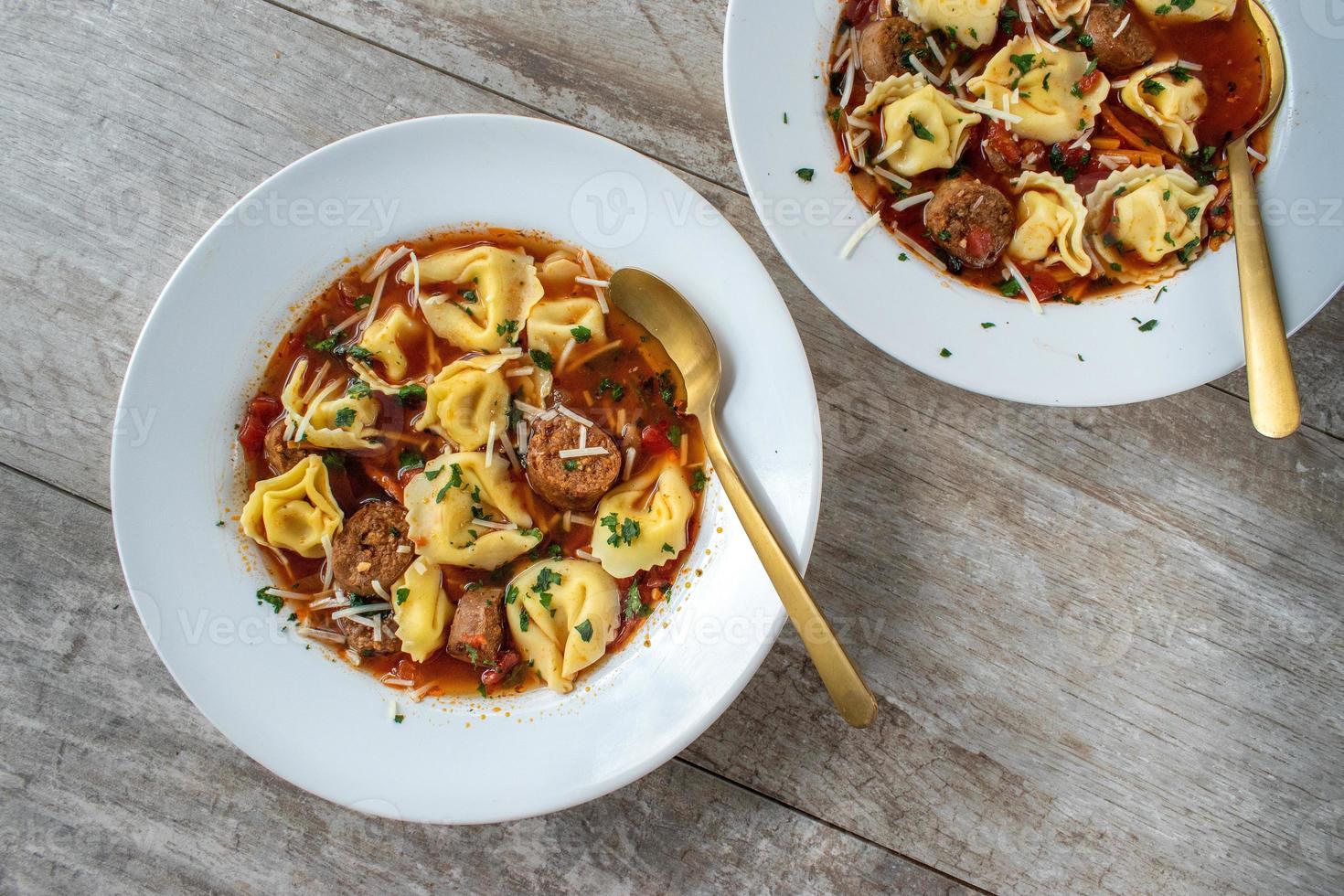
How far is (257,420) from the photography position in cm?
317

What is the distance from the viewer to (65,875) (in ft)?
11.7

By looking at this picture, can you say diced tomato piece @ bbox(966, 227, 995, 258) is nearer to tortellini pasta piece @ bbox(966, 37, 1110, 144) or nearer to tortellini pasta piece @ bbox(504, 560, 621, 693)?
tortellini pasta piece @ bbox(966, 37, 1110, 144)

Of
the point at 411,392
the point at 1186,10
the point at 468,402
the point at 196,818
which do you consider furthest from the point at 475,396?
the point at 1186,10

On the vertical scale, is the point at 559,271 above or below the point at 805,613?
above

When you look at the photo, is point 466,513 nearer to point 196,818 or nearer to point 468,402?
point 468,402

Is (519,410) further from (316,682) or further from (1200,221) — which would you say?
(1200,221)

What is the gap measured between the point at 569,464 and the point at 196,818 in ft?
7.73

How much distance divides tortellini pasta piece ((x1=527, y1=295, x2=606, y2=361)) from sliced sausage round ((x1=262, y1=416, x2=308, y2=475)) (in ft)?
3.23

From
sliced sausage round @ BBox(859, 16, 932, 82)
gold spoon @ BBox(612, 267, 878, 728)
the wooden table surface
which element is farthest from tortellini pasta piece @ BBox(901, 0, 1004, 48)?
gold spoon @ BBox(612, 267, 878, 728)

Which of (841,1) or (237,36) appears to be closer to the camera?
(841,1)

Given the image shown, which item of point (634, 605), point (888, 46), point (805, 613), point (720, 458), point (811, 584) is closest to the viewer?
point (805, 613)

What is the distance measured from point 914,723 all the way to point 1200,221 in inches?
91.5

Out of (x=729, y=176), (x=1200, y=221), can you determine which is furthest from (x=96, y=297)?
(x=1200, y=221)

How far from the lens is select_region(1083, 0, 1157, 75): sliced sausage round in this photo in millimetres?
3230
